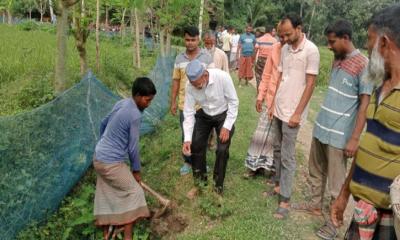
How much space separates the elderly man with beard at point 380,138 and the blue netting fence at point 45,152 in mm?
2769

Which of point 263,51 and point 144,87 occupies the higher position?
point 144,87

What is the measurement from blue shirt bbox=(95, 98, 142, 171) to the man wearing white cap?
23.8 inches

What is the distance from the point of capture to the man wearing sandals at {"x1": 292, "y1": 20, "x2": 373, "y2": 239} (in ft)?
11.2

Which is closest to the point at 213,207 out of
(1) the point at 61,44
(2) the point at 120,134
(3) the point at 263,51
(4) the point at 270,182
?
(4) the point at 270,182

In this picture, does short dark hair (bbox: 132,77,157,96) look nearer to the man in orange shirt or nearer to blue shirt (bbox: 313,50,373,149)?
blue shirt (bbox: 313,50,373,149)

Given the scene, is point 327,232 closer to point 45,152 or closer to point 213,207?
point 213,207

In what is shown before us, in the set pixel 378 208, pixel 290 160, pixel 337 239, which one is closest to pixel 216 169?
pixel 290 160

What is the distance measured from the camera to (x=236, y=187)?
474 cm

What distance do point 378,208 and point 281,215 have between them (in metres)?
2.05

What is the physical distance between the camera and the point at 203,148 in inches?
172

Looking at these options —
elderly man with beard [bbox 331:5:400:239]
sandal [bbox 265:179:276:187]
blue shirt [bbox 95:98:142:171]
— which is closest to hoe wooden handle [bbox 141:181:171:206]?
blue shirt [bbox 95:98:142:171]

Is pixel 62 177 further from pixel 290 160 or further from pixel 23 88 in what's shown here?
pixel 23 88

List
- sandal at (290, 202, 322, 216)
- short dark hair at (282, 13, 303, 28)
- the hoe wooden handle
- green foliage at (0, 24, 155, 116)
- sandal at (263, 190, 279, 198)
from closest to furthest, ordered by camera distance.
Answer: short dark hair at (282, 13, 303, 28)
sandal at (290, 202, 322, 216)
the hoe wooden handle
sandal at (263, 190, 279, 198)
green foliage at (0, 24, 155, 116)

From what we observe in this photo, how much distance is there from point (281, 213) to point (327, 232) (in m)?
0.49
